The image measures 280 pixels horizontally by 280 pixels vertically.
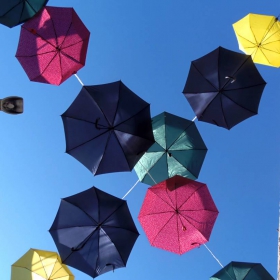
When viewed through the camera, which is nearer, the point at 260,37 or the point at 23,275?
the point at 23,275

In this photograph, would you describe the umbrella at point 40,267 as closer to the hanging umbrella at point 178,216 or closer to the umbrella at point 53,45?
the hanging umbrella at point 178,216

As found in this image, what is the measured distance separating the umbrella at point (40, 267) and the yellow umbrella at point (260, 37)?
7.64 metres

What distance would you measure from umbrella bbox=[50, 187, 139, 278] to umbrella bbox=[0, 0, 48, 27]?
452cm

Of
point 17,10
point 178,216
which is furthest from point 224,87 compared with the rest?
point 17,10

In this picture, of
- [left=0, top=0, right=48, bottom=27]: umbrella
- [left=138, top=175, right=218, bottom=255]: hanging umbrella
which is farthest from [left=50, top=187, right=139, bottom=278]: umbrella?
[left=0, top=0, right=48, bottom=27]: umbrella

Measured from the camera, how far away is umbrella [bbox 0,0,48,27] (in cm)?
819

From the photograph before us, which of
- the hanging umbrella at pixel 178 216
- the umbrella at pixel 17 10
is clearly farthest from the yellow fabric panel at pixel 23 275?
the umbrella at pixel 17 10

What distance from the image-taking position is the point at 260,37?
9539 mm

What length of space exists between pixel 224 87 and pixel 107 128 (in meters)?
3.02

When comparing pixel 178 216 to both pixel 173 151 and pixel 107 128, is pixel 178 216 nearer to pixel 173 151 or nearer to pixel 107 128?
pixel 173 151

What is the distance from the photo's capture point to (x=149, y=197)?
8.64 m

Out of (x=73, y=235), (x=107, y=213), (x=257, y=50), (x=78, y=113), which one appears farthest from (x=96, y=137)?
(x=257, y=50)

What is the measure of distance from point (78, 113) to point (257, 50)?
532 cm

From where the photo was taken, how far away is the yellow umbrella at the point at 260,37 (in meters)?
9.28
